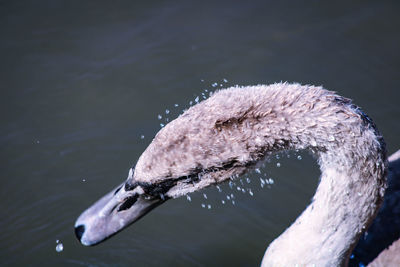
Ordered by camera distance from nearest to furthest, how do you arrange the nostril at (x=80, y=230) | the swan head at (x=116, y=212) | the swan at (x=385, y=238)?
the swan head at (x=116, y=212) → the nostril at (x=80, y=230) → the swan at (x=385, y=238)

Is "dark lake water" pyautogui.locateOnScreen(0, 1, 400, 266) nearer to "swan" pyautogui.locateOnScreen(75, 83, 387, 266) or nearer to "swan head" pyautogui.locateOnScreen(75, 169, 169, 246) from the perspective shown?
"swan head" pyautogui.locateOnScreen(75, 169, 169, 246)

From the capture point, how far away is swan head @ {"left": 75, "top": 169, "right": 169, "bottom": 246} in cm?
314

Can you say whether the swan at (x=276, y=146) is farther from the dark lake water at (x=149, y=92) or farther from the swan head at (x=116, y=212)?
the dark lake water at (x=149, y=92)

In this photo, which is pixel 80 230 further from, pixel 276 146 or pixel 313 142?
pixel 313 142

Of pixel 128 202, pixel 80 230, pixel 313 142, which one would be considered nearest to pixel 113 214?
pixel 128 202

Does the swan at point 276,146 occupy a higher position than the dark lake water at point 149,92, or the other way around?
the swan at point 276,146

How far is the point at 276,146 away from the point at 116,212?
4.40ft

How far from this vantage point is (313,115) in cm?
267

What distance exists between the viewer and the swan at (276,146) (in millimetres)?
2658

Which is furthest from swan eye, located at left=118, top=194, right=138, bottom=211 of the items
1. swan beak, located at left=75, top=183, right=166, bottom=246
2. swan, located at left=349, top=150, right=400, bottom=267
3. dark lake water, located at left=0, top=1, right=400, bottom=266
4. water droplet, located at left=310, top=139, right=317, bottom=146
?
swan, located at left=349, top=150, right=400, bottom=267

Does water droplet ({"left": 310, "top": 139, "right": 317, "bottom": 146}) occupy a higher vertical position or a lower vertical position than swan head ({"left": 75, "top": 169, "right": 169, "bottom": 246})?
higher

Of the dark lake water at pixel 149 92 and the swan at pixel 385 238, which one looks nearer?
the swan at pixel 385 238

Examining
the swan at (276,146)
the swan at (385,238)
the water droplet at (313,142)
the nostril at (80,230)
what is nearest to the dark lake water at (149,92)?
the swan at (385,238)

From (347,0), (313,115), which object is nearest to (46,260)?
(313,115)
